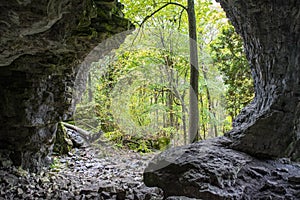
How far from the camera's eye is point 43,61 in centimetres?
317

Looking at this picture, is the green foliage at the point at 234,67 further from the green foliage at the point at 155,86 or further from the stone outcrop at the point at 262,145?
the stone outcrop at the point at 262,145

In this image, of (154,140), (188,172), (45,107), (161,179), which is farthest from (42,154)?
(154,140)

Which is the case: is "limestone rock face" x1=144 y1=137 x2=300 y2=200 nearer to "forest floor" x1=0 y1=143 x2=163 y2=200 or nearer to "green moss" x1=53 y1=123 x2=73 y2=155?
"forest floor" x1=0 y1=143 x2=163 y2=200

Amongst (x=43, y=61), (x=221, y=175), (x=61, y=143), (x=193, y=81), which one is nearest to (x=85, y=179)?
(x=61, y=143)

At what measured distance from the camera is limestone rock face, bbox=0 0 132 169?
5.91 feet

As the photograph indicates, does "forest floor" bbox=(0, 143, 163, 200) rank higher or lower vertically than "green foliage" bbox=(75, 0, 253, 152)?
lower

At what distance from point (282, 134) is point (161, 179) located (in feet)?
4.34

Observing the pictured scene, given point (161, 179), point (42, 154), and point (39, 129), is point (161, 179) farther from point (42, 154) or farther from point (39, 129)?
point (42, 154)

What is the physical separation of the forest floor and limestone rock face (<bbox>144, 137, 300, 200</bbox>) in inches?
13.8

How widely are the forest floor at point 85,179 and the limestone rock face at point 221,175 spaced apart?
0.35 metres

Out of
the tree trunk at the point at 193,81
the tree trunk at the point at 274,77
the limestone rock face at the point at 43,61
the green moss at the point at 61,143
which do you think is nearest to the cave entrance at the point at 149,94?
Answer: the green moss at the point at 61,143

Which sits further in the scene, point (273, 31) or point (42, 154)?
point (42, 154)

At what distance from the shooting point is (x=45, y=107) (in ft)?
12.6

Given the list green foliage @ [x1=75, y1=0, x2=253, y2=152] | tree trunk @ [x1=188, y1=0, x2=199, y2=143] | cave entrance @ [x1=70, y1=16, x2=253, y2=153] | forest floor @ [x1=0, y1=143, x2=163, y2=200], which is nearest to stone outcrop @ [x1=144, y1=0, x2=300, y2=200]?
forest floor @ [x1=0, y1=143, x2=163, y2=200]
